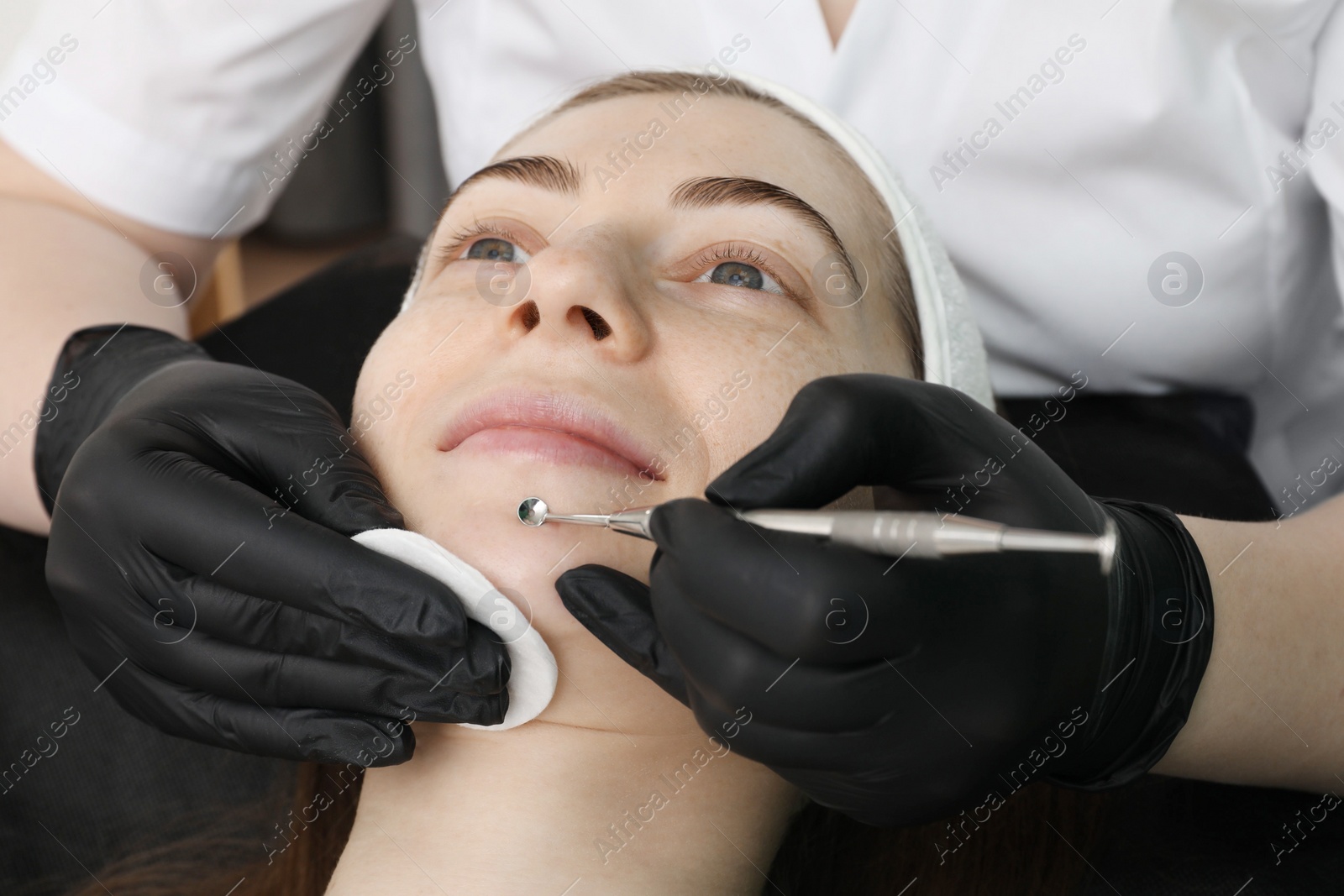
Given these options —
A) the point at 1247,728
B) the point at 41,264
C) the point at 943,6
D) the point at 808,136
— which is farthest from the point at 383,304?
the point at 1247,728

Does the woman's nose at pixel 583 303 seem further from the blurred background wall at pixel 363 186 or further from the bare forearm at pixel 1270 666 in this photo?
the blurred background wall at pixel 363 186

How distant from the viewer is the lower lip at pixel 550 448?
0.86m

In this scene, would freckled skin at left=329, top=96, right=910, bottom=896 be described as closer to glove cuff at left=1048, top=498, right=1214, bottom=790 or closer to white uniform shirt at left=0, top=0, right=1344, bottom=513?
glove cuff at left=1048, top=498, right=1214, bottom=790

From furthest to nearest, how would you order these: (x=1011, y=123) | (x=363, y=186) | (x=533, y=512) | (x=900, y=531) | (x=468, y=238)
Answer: (x=363, y=186) < (x=1011, y=123) < (x=468, y=238) < (x=533, y=512) < (x=900, y=531)

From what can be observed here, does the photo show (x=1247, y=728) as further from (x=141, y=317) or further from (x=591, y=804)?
(x=141, y=317)

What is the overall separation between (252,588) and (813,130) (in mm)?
761

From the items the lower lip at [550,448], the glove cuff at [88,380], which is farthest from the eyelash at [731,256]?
the glove cuff at [88,380]

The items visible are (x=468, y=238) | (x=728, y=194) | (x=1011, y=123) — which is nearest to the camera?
(x=728, y=194)

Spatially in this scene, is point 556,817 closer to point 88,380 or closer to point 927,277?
point 927,277

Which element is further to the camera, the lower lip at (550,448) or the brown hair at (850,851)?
the brown hair at (850,851)

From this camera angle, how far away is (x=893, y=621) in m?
0.72

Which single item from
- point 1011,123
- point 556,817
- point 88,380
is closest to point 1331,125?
point 1011,123

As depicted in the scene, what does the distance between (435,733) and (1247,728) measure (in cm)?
74

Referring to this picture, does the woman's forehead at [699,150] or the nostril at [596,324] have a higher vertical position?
the woman's forehead at [699,150]
